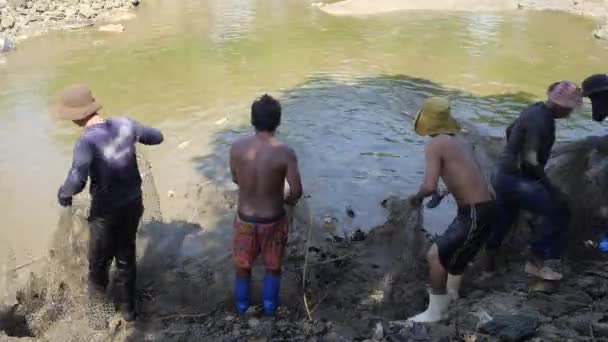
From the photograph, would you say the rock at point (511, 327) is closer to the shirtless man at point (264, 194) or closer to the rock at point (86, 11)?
the shirtless man at point (264, 194)

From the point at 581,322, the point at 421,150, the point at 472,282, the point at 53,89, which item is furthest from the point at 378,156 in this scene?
the point at 53,89

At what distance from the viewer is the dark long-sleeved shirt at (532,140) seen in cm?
407

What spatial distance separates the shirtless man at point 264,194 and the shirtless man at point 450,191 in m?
0.90

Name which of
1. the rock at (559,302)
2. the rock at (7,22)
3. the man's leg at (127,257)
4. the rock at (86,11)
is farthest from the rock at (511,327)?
the rock at (86,11)

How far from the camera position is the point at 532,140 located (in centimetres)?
408

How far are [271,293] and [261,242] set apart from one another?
0.41 metres

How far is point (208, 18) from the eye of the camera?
21.3 meters

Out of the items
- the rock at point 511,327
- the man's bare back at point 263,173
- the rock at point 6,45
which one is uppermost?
the man's bare back at point 263,173

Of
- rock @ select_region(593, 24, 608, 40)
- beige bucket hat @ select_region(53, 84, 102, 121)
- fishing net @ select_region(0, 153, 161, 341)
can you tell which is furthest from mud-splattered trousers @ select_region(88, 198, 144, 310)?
rock @ select_region(593, 24, 608, 40)

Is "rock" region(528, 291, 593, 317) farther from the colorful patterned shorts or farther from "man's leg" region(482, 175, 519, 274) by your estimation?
the colorful patterned shorts

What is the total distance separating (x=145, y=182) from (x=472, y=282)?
3.03 m

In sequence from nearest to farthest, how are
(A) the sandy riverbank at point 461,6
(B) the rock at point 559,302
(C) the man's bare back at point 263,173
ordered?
(C) the man's bare back at point 263,173 < (B) the rock at point 559,302 < (A) the sandy riverbank at point 461,6

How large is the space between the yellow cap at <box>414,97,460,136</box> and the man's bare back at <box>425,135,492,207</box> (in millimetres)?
50

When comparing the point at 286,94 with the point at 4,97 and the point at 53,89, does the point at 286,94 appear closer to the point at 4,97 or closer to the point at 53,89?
the point at 53,89
